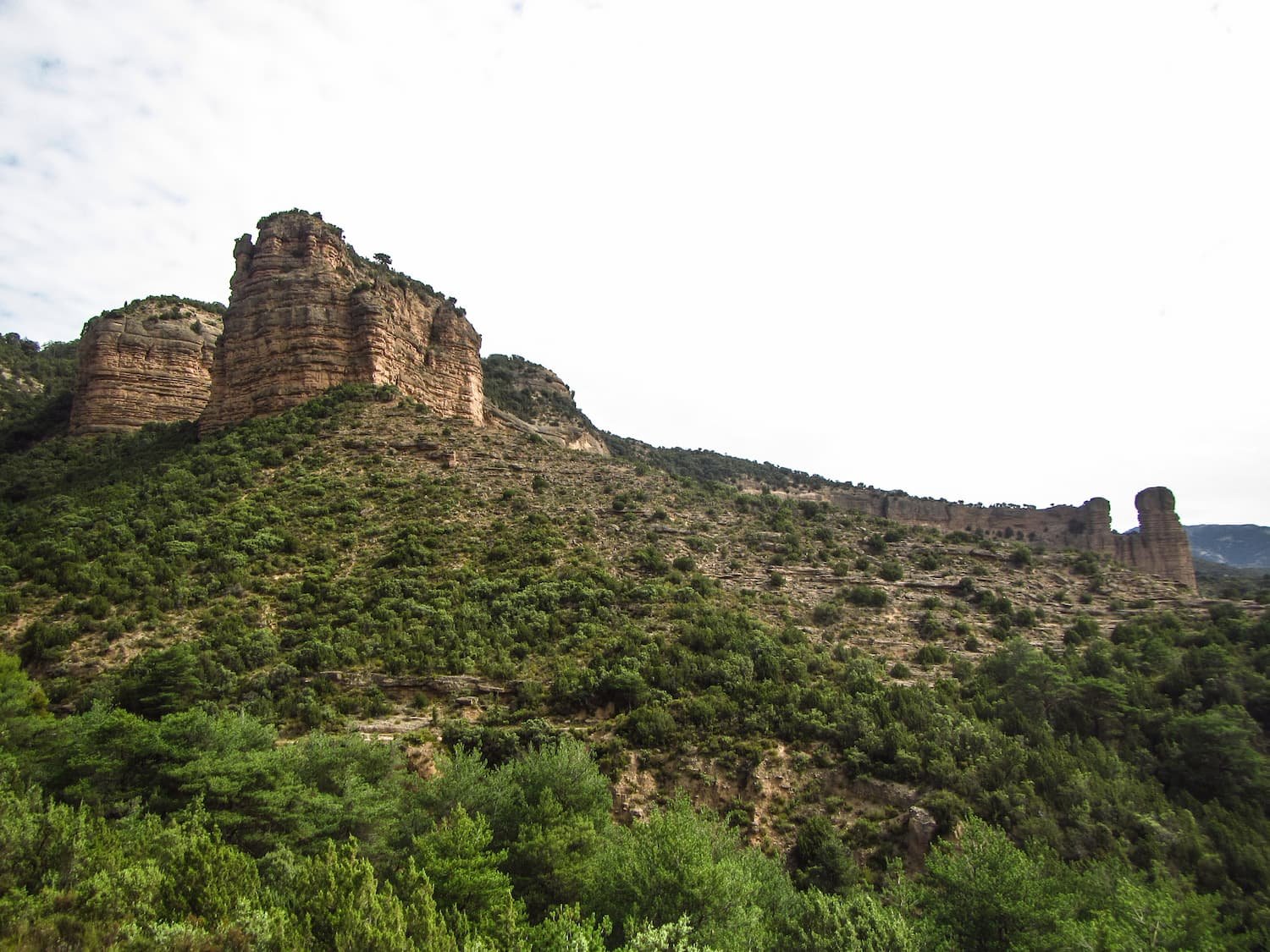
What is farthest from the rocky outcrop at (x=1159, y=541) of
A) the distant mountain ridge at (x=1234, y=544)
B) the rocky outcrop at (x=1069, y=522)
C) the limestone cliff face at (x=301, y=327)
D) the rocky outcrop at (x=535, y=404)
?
the distant mountain ridge at (x=1234, y=544)

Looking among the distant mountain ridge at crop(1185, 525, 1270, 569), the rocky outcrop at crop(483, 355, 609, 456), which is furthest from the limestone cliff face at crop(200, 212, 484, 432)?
the distant mountain ridge at crop(1185, 525, 1270, 569)

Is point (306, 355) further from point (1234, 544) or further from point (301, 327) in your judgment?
point (1234, 544)

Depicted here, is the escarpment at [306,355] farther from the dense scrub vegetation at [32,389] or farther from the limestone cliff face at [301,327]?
the dense scrub vegetation at [32,389]

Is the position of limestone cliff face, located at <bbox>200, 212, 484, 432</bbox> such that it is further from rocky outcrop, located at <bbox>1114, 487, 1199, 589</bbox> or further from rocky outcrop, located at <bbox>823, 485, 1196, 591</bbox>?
rocky outcrop, located at <bbox>1114, 487, 1199, 589</bbox>

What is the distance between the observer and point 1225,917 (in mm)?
13094

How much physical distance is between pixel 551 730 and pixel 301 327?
2658 centimetres

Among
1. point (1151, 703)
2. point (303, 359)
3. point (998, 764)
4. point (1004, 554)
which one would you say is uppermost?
point (303, 359)

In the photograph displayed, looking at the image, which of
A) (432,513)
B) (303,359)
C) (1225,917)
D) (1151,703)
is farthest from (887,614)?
(303,359)

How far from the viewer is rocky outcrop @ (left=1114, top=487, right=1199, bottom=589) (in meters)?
51.3

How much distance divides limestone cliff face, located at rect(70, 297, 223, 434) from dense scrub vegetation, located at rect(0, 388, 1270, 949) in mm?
12180

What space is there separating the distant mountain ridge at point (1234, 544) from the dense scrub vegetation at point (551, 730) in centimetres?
10422

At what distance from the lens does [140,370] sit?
44.0 metres

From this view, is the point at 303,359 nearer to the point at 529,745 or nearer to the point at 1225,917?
the point at 529,745

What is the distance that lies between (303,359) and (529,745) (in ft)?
84.7
